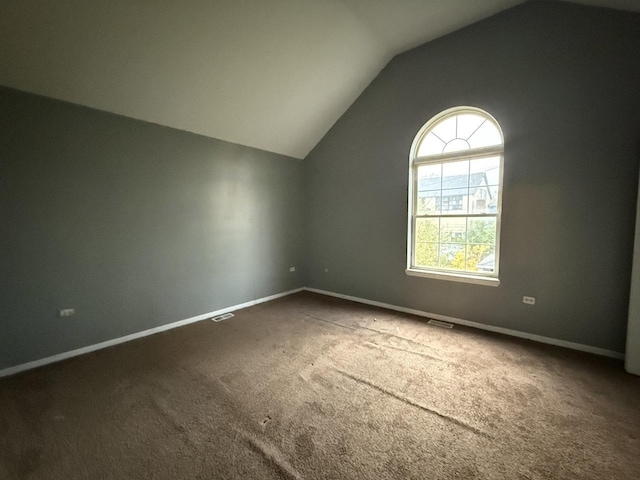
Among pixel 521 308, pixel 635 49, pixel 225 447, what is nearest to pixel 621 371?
pixel 521 308

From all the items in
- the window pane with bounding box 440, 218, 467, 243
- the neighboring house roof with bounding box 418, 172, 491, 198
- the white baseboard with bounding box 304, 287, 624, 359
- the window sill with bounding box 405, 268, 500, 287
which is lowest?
the white baseboard with bounding box 304, 287, 624, 359

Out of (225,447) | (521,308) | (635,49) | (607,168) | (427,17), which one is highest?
(427,17)

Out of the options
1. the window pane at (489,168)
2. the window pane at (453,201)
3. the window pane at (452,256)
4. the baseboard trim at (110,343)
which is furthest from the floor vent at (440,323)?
the baseboard trim at (110,343)

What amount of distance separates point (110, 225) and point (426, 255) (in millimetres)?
3955

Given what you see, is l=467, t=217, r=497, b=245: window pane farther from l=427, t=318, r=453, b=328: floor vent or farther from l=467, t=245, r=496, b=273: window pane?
l=427, t=318, r=453, b=328: floor vent

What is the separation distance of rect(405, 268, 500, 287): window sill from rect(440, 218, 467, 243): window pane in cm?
46

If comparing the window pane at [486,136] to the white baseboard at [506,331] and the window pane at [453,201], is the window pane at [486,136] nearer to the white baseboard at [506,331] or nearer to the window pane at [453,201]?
the window pane at [453,201]

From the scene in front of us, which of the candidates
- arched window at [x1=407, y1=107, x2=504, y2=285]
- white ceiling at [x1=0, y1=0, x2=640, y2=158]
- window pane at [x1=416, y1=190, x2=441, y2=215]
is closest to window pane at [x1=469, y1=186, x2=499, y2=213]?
arched window at [x1=407, y1=107, x2=504, y2=285]

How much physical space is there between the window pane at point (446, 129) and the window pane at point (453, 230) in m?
1.08

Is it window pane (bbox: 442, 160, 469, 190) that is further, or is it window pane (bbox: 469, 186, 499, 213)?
window pane (bbox: 442, 160, 469, 190)

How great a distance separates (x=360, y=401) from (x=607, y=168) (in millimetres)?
3149

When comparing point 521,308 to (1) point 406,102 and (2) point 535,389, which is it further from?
(1) point 406,102

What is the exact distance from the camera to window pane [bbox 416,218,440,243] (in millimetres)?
3532

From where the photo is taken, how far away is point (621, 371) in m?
2.20
